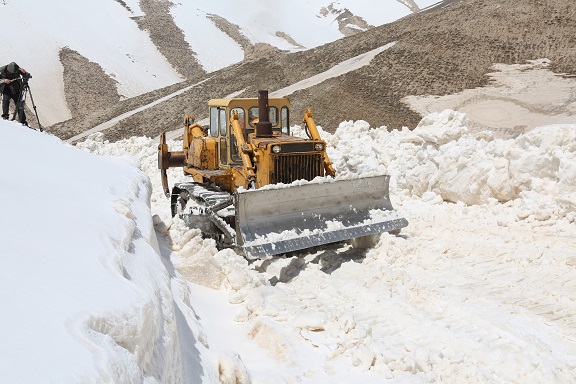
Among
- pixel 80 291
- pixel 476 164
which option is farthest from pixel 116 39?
pixel 80 291

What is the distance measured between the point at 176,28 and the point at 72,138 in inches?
1379

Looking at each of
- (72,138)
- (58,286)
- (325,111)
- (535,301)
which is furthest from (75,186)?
(72,138)

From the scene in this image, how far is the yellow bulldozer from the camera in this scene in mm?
7516

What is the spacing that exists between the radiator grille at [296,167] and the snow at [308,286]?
3.98 feet

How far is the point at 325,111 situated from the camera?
74.6 feet

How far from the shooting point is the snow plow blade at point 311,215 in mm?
7391

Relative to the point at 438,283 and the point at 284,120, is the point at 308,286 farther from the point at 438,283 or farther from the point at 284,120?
the point at 284,120

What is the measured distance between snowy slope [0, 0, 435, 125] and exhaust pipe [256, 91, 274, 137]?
34.4 meters

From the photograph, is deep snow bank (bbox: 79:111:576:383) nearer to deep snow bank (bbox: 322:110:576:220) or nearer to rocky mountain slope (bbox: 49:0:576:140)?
deep snow bank (bbox: 322:110:576:220)

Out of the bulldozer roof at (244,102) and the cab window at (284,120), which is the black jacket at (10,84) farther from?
the cab window at (284,120)

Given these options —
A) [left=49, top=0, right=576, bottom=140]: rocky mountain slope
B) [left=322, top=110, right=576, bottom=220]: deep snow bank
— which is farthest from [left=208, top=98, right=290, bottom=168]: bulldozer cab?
[left=49, top=0, right=576, bottom=140]: rocky mountain slope

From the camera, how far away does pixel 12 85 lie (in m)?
10.6

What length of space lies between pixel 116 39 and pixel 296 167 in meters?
51.7

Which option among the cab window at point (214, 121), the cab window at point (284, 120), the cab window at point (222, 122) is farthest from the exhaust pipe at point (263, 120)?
the cab window at point (214, 121)
